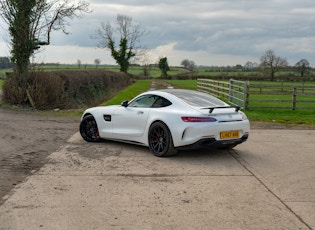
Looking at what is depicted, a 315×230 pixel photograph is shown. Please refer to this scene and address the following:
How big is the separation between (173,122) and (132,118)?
52.7 inches

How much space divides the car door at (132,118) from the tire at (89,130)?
739 millimetres

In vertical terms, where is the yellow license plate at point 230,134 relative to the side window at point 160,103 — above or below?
below

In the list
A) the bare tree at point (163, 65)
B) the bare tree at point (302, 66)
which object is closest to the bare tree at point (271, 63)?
the bare tree at point (302, 66)

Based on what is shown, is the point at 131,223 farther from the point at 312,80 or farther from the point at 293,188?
the point at 312,80

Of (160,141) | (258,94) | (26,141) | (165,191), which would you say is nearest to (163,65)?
(258,94)

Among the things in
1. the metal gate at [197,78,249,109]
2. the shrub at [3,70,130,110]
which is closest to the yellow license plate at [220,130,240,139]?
the metal gate at [197,78,249,109]

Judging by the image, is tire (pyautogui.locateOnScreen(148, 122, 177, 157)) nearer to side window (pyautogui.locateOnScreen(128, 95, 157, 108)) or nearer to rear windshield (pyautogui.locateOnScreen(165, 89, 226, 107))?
side window (pyautogui.locateOnScreen(128, 95, 157, 108))

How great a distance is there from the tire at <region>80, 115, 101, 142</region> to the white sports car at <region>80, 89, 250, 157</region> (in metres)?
0.21

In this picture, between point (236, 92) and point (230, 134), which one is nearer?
point (230, 134)

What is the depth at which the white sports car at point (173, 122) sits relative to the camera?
7.86 m

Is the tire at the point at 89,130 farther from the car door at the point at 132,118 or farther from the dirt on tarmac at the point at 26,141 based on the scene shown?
the car door at the point at 132,118

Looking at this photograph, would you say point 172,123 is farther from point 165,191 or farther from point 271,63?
point 271,63

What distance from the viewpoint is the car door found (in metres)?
8.79

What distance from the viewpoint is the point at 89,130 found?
10.1 metres
